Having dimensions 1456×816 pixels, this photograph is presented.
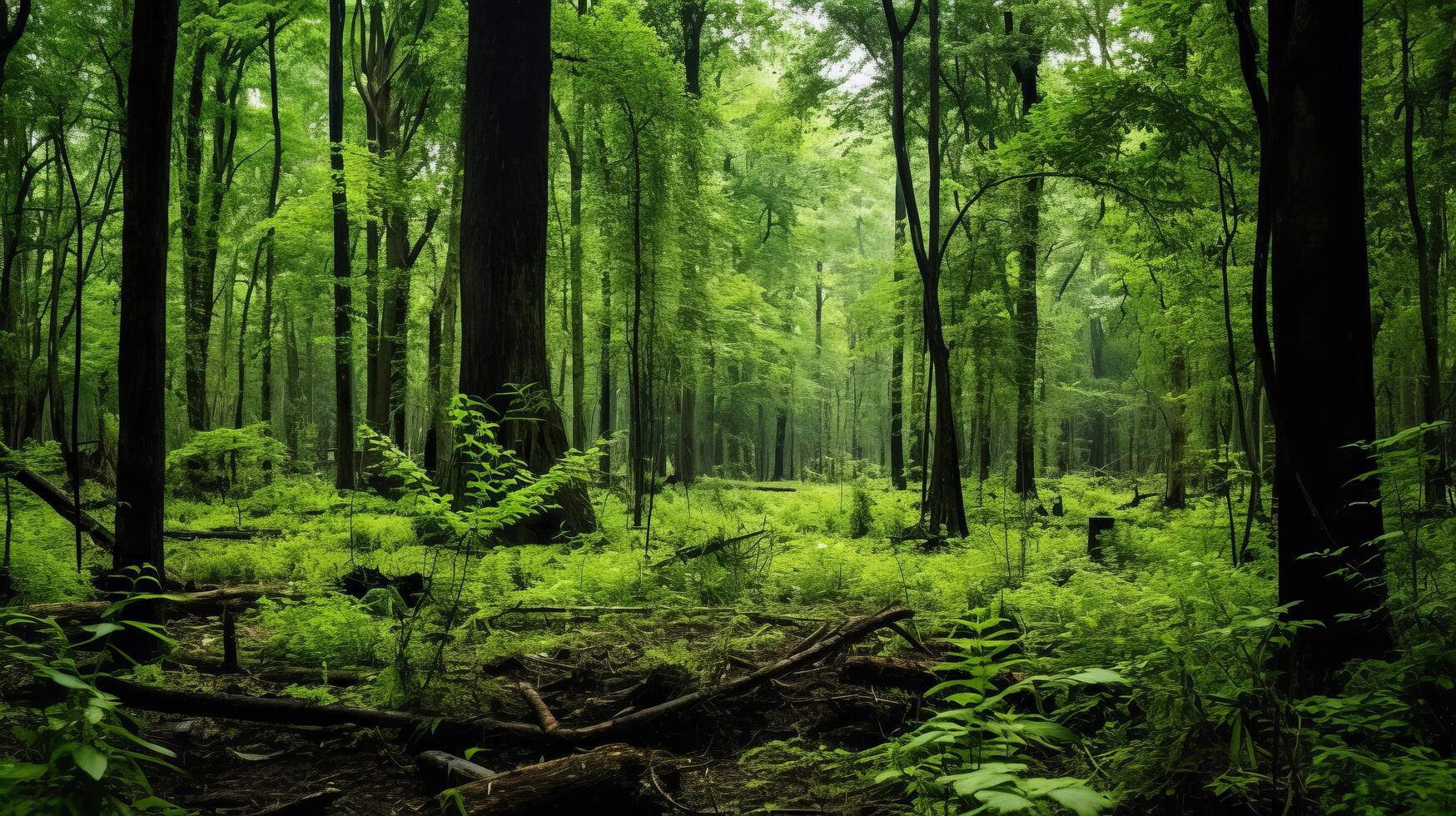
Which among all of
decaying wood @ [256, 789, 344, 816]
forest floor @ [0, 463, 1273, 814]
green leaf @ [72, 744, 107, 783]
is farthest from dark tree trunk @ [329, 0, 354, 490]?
green leaf @ [72, 744, 107, 783]

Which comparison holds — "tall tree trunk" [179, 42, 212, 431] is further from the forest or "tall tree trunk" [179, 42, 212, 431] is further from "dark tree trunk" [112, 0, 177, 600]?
"dark tree trunk" [112, 0, 177, 600]

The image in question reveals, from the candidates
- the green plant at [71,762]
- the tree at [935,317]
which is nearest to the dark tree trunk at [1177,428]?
the tree at [935,317]

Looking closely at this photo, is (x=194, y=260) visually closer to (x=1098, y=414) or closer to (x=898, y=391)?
(x=898, y=391)

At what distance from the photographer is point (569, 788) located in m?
2.72

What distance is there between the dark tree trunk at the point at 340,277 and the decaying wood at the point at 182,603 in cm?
863

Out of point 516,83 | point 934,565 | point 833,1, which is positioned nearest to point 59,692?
A: point 934,565

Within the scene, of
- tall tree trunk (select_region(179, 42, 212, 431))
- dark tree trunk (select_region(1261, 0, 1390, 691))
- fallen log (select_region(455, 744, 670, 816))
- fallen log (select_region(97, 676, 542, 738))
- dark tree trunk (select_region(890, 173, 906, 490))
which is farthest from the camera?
dark tree trunk (select_region(890, 173, 906, 490))

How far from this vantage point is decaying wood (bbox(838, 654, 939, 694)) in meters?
4.14

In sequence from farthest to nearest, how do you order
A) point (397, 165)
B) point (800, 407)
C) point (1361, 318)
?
point (800, 407) < point (397, 165) < point (1361, 318)

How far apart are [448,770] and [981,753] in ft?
6.57

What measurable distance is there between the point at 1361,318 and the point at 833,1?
54.4 feet

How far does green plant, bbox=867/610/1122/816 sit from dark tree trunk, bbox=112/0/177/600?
3950mm

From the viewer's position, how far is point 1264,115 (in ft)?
12.2

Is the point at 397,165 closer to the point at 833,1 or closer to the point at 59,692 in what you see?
the point at 833,1
